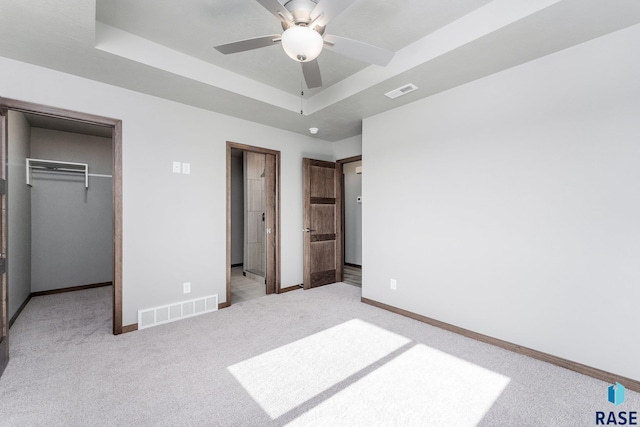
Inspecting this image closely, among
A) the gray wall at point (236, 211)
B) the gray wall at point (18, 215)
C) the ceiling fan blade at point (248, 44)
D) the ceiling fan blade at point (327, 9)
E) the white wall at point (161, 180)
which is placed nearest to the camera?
the ceiling fan blade at point (327, 9)

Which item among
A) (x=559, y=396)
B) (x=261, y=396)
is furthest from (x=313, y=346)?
(x=559, y=396)

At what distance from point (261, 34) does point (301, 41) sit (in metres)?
1.03

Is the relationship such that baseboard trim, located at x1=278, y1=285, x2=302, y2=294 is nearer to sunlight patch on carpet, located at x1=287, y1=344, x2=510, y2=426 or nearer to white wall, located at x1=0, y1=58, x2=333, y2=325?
white wall, located at x1=0, y1=58, x2=333, y2=325

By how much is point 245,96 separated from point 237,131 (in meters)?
0.75


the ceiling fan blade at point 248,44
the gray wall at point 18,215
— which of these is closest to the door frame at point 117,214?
the gray wall at point 18,215

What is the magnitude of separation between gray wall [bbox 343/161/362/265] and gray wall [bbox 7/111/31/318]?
5.36m

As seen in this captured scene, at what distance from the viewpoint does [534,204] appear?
2389mm

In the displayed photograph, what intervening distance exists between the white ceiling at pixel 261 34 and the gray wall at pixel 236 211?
3277 mm

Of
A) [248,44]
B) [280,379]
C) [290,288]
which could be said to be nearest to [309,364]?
[280,379]

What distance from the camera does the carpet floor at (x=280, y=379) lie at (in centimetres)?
167

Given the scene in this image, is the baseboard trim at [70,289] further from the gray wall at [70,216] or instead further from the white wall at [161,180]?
the white wall at [161,180]

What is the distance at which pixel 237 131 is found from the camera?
382 cm

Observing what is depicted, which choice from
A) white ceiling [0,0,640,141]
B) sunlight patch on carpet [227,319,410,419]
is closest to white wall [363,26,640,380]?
white ceiling [0,0,640,141]

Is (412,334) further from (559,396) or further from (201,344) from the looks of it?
(201,344)
